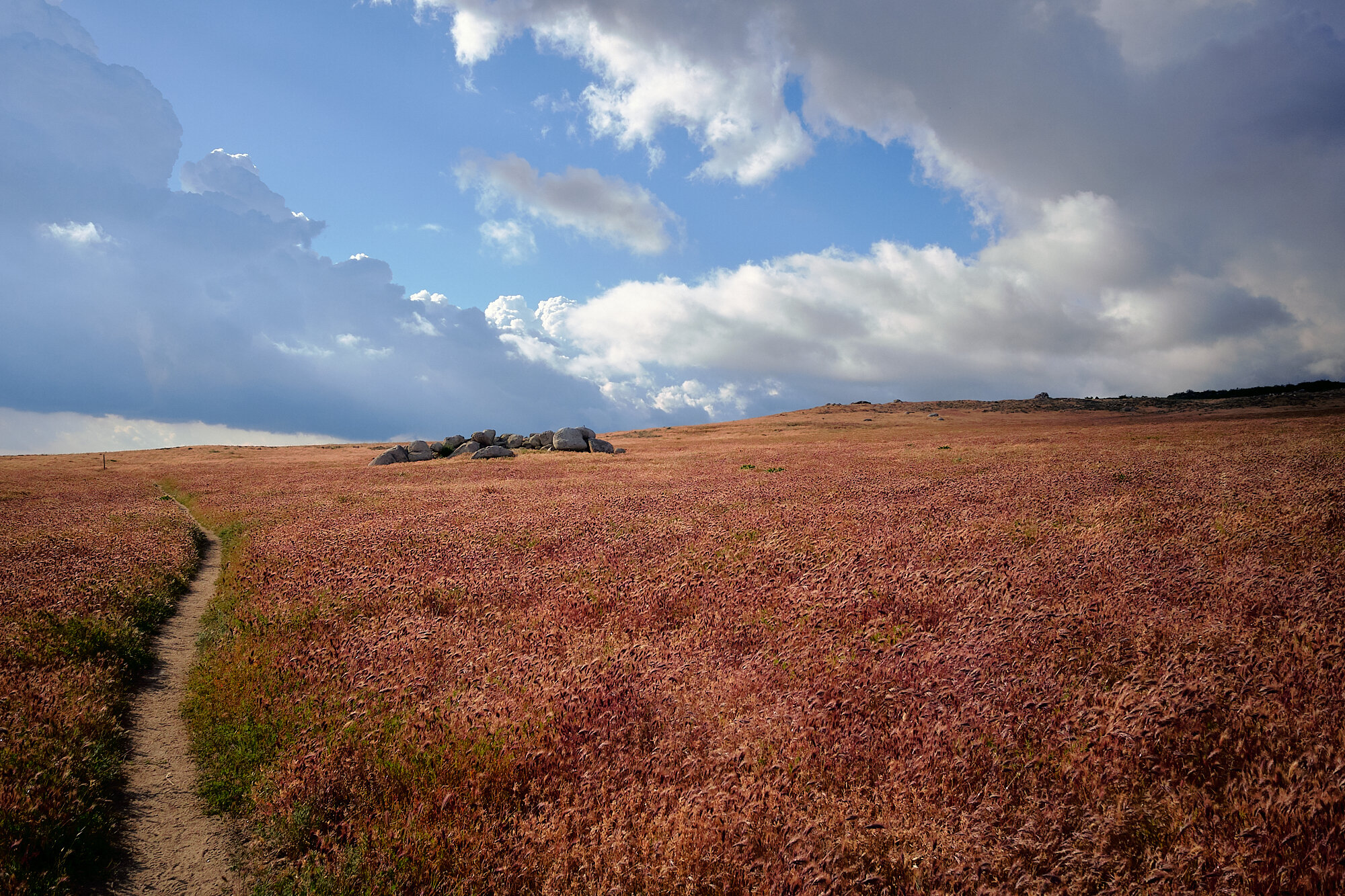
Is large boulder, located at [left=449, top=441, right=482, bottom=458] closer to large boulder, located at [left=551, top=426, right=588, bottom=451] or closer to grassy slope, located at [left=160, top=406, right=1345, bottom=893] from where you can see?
large boulder, located at [left=551, top=426, right=588, bottom=451]

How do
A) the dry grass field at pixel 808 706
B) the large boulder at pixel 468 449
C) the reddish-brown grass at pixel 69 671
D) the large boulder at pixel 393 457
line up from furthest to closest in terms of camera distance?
1. the large boulder at pixel 468 449
2. the large boulder at pixel 393 457
3. the reddish-brown grass at pixel 69 671
4. the dry grass field at pixel 808 706

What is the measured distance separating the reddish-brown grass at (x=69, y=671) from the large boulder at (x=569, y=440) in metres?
39.5

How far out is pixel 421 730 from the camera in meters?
5.80

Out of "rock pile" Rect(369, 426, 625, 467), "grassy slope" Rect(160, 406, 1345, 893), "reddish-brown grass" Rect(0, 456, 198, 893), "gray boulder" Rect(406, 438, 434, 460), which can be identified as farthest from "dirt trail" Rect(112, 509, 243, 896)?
"gray boulder" Rect(406, 438, 434, 460)

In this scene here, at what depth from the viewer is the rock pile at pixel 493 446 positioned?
5481cm

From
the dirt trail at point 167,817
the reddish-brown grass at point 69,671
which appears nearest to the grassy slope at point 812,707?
the dirt trail at point 167,817

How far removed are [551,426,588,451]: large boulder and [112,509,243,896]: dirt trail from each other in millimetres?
50093

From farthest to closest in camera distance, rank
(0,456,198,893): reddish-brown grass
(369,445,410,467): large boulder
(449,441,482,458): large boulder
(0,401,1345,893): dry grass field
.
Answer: (449,441,482,458): large boulder → (369,445,410,467): large boulder → (0,456,198,893): reddish-brown grass → (0,401,1345,893): dry grass field

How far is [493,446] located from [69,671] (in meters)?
47.0

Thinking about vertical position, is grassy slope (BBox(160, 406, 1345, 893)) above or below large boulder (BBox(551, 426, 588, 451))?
below

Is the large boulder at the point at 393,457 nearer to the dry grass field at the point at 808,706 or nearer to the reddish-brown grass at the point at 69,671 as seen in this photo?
the reddish-brown grass at the point at 69,671

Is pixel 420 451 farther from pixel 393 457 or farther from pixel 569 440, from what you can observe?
pixel 569 440

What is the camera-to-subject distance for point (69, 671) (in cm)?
826

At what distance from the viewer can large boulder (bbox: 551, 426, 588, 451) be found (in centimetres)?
5953
